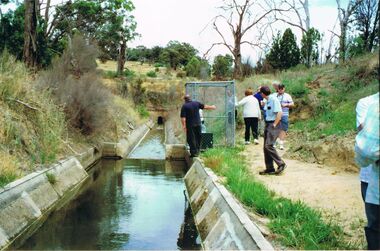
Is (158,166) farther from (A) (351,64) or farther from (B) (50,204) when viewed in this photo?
(A) (351,64)

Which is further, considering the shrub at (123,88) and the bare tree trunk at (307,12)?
the shrub at (123,88)

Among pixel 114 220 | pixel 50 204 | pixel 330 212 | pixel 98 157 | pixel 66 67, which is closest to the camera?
pixel 330 212

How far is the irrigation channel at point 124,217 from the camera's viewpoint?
927cm

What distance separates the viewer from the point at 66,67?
27.6m

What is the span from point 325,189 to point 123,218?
4.47m


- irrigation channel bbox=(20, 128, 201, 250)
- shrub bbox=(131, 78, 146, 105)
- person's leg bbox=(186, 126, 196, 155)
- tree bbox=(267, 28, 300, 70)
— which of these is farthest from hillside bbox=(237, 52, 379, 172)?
shrub bbox=(131, 78, 146, 105)

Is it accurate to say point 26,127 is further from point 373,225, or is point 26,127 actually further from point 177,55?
point 177,55

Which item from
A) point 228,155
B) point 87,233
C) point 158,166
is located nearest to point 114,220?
point 87,233

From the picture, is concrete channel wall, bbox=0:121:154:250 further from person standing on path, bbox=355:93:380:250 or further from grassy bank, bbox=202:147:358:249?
person standing on path, bbox=355:93:380:250

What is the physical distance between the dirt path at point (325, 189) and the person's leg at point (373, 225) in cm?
201

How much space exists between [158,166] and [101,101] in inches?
179

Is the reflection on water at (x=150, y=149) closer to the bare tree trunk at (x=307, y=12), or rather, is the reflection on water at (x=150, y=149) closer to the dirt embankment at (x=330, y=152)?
the dirt embankment at (x=330, y=152)

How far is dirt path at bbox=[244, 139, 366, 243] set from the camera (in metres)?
7.35

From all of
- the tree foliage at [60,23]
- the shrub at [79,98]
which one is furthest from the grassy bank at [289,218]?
the tree foliage at [60,23]
